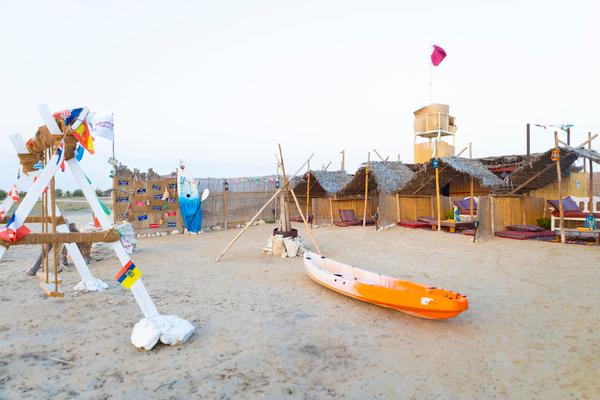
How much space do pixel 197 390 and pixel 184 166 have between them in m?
11.8

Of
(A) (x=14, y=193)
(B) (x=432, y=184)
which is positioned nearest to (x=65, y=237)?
(A) (x=14, y=193)

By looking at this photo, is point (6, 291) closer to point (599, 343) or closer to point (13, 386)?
point (13, 386)

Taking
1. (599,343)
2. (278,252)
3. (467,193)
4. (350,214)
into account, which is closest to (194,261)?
(278,252)

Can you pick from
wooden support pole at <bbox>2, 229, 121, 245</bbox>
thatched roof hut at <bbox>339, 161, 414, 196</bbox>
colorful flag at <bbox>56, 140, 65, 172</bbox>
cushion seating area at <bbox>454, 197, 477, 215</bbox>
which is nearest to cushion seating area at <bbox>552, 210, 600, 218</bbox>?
cushion seating area at <bbox>454, 197, 477, 215</bbox>

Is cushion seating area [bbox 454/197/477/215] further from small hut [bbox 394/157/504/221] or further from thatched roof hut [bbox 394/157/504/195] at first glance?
thatched roof hut [bbox 394/157/504/195]

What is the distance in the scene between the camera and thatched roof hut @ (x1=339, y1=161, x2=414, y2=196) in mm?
13852

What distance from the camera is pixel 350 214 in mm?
15328

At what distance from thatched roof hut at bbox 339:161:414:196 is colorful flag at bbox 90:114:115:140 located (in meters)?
10.7

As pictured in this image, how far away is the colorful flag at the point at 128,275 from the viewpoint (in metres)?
3.82

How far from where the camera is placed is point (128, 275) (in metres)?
3.86

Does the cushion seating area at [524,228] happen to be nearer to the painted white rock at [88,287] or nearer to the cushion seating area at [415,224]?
the cushion seating area at [415,224]

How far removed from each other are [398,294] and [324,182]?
1175 centimetres

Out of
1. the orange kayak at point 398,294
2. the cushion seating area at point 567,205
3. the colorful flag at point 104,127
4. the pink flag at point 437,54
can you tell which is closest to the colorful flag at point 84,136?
the colorful flag at point 104,127

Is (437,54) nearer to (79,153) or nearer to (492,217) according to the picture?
(492,217)
